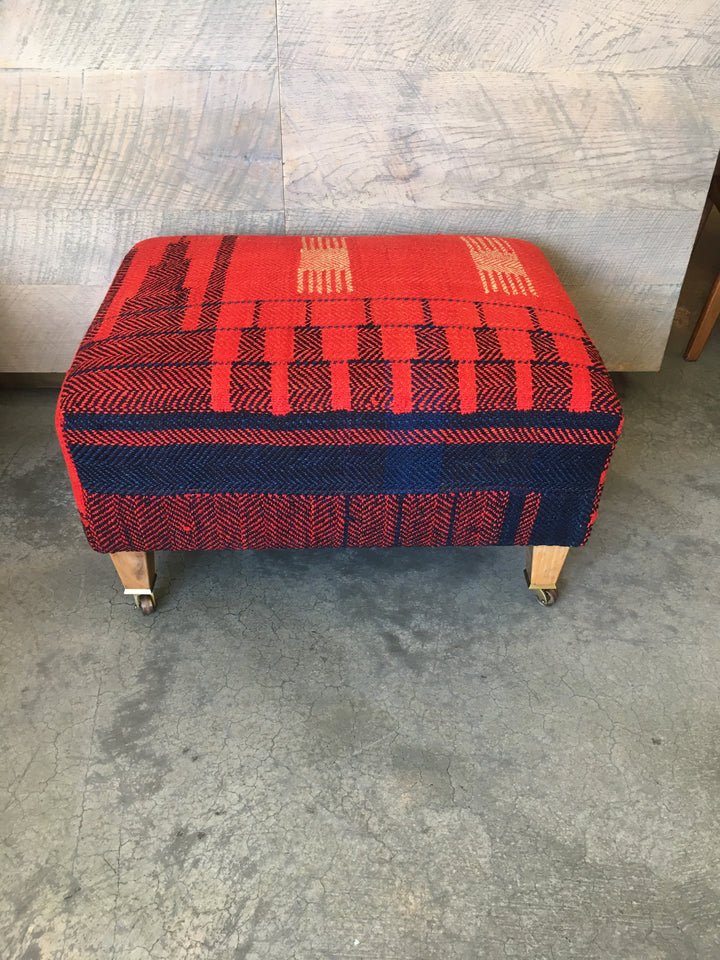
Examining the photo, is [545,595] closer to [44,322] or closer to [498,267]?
[498,267]

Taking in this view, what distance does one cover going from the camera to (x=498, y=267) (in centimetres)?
121

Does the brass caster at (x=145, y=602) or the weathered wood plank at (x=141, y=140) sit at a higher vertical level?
the weathered wood plank at (x=141, y=140)

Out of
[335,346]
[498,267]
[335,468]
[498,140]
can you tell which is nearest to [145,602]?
[335,468]

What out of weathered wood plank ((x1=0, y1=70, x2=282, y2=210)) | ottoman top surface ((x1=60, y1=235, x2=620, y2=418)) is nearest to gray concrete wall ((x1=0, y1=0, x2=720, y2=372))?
weathered wood plank ((x1=0, y1=70, x2=282, y2=210))

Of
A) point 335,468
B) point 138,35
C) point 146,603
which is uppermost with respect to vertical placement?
point 138,35

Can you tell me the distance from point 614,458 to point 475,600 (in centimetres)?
51

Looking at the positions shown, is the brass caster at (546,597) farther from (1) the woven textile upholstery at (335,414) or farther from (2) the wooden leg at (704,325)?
(2) the wooden leg at (704,325)

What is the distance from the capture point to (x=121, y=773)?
0.99 meters

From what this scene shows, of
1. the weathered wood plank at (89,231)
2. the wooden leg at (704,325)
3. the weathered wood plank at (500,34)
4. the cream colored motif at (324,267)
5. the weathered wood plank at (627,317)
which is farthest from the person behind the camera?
the wooden leg at (704,325)

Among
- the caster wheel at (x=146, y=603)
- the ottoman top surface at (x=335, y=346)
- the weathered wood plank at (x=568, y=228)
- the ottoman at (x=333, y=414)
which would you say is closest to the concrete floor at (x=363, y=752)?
the caster wheel at (x=146, y=603)

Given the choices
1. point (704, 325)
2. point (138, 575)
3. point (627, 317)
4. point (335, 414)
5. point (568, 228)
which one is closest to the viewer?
point (335, 414)

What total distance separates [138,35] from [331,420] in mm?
758

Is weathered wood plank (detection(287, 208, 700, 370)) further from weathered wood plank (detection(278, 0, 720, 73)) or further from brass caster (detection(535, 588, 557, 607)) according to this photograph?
brass caster (detection(535, 588, 557, 607))

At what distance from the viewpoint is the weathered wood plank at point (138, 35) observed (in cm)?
123
